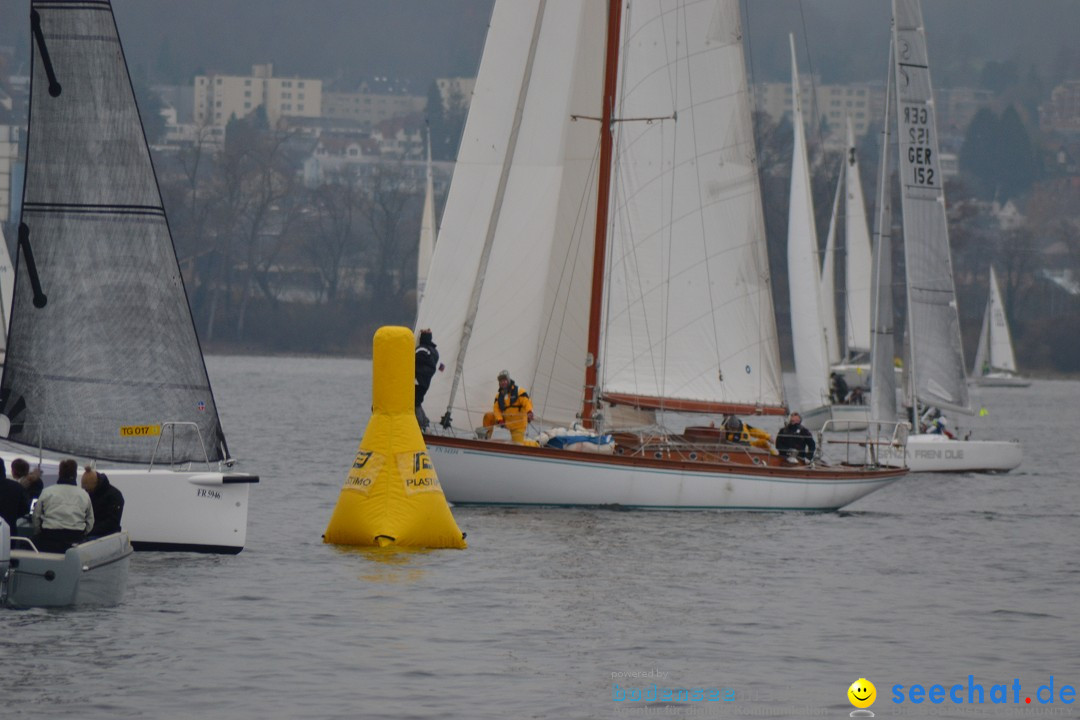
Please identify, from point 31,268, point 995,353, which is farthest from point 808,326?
point 995,353

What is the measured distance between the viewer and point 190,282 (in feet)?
357

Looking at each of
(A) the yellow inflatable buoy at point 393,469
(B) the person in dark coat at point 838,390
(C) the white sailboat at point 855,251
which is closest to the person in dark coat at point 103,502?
(A) the yellow inflatable buoy at point 393,469

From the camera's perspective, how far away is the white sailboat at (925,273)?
33938 millimetres

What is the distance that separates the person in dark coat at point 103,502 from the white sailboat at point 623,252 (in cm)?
779

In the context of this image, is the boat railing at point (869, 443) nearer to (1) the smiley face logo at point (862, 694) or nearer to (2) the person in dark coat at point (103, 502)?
(2) the person in dark coat at point (103, 502)

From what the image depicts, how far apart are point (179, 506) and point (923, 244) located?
18.6 m

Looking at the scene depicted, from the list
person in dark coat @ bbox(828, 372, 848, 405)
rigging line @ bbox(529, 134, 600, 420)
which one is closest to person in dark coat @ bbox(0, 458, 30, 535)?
rigging line @ bbox(529, 134, 600, 420)

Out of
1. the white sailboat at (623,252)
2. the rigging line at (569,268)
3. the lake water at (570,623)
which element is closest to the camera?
the lake water at (570,623)

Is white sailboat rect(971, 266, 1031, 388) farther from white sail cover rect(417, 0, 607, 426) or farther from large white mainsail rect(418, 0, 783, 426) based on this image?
white sail cover rect(417, 0, 607, 426)

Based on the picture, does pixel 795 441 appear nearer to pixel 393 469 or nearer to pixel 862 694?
pixel 393 469

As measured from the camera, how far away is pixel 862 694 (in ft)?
44.8

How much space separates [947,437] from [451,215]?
41.6ft

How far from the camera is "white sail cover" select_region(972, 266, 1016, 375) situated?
299 ft

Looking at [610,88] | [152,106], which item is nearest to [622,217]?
[610,88]
